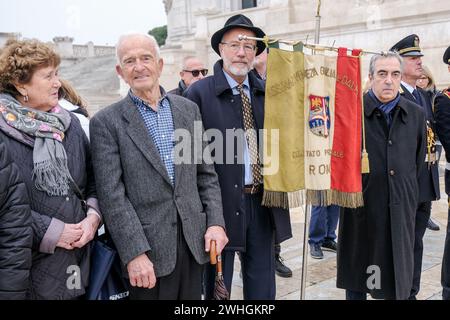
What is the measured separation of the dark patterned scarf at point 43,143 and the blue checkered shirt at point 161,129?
20.5 inches

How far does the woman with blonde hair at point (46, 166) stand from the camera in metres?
2.54

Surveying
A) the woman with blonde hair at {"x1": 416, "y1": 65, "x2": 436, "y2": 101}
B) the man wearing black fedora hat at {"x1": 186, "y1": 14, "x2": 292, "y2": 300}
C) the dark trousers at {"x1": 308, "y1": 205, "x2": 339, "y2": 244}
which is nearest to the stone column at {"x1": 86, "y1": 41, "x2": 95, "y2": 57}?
the woman with blonde hair at {"x1": 416, "y1": 65, "x2": 436, "y2": 101}

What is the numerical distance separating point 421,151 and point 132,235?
8.07 feet

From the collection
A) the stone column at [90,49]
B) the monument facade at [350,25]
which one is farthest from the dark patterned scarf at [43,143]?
the stone column at [90,49]

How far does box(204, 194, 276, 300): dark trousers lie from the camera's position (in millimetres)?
3387

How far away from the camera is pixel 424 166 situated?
4.04m

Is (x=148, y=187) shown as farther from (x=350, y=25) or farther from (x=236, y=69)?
(x=350, y=25)

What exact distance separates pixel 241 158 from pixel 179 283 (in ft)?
3.27

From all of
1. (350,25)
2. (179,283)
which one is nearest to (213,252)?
(179,283)

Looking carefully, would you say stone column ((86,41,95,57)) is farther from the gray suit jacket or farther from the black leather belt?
the gray suit jacket

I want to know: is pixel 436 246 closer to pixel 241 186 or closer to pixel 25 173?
pixel 241 186

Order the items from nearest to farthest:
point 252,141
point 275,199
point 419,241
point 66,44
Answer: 1. point 275,199
2. point 252,141
3. point 419,241
4. point 66,44

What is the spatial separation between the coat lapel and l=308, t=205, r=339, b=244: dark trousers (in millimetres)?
3180

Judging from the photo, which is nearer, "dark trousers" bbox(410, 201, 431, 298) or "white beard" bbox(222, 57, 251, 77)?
"white beard" bbox(222, 57, 251, 77)
